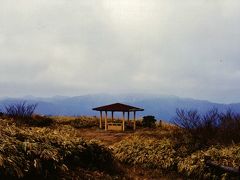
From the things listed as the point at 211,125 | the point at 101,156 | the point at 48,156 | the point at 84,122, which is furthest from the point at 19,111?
the point at 48,156

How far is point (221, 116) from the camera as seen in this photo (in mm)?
21562

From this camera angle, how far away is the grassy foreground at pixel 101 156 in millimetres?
13156

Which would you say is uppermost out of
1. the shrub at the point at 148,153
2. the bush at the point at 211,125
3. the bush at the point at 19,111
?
the bush at the point at 19,111

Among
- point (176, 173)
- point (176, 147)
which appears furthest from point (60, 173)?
point (176, 147)

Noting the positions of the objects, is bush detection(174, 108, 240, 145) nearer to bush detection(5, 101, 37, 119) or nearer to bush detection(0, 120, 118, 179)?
bush detection(0, 120, 118, 179)

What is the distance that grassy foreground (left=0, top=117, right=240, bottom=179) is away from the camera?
518 inches

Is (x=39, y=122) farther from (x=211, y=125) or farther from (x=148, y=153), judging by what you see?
(x=211, y=125)

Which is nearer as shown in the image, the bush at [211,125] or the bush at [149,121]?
the bush at [211,125]

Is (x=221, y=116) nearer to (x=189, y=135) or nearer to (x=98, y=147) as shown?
(x=189, y=135)

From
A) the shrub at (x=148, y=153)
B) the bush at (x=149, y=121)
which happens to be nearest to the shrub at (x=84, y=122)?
the bush at (x=149, y=121)

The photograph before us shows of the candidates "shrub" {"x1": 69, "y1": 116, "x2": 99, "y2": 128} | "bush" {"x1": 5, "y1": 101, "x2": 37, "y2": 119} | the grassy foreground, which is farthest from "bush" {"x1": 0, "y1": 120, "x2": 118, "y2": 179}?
"shrub" {"x1": 69, "y1": 116, "x2": 99, "y2": 128}

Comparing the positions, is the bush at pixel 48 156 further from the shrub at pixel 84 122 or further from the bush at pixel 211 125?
the shrub at pixel 84 122

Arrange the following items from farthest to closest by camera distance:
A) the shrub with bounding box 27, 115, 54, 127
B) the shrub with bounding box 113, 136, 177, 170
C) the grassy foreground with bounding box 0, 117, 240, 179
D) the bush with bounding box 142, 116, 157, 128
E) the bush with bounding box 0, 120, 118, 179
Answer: the bush with bounding box 142, 116, 157, 128, the shrub with bounding box 27, 115, 54, 127, the shrub with bounding box 113, 136, 177, 170, the grassy foreground with bounding box 0, 117, 240, 179, the bush with bounding box 0, 120, 118, 179

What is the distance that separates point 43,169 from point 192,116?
9705 millimetres
